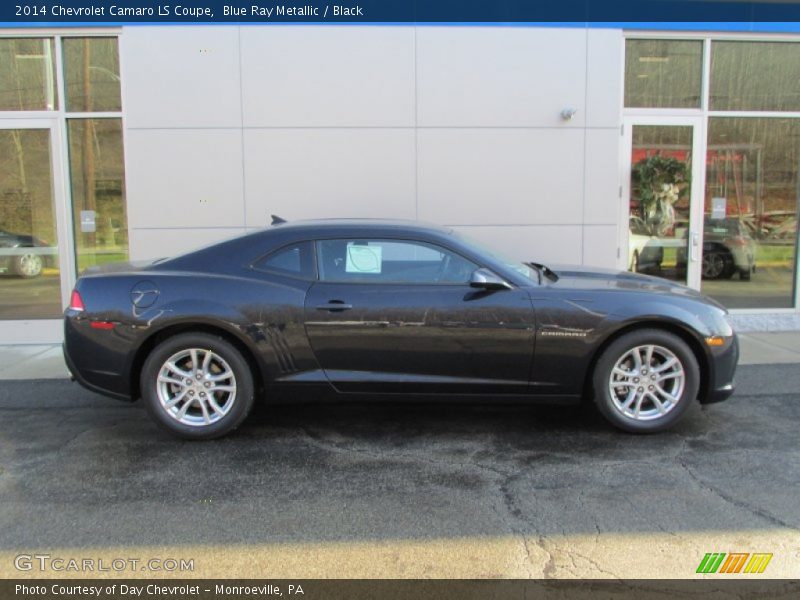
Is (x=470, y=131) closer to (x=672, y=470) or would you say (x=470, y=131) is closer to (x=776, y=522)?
(x=672, y=470)

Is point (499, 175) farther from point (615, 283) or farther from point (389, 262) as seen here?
point (389, 262)

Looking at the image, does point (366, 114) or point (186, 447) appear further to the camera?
point (366, 114)

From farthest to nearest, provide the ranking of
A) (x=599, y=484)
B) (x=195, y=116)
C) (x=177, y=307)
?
1. (x=195, y=116)
2. (x=177, y=307)
3. (x=599, y=484)

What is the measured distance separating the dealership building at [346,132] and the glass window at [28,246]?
2 cm

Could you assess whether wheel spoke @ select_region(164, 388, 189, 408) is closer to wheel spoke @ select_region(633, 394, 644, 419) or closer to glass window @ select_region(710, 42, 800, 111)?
wheel spoke @ select_region(633, 394, 644, 419)

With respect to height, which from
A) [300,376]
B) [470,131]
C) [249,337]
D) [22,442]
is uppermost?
[470,131]

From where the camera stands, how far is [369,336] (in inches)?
169

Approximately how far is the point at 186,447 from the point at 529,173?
17.5 feet

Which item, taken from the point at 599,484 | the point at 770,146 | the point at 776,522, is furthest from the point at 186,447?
the point at 770,146

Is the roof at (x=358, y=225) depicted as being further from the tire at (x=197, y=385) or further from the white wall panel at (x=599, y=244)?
the white wall panel at (x=599, y=244)

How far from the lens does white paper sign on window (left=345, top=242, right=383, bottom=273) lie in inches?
175

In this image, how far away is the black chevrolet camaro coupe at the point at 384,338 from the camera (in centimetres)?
429

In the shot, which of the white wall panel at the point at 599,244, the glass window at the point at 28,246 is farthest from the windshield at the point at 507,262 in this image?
the glass window at the point at 28,246

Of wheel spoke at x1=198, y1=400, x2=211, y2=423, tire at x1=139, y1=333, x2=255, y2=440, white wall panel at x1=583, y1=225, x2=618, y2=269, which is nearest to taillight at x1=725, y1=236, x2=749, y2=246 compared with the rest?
white wall panel at x1=583, y1=225, x2=618, y2=269
